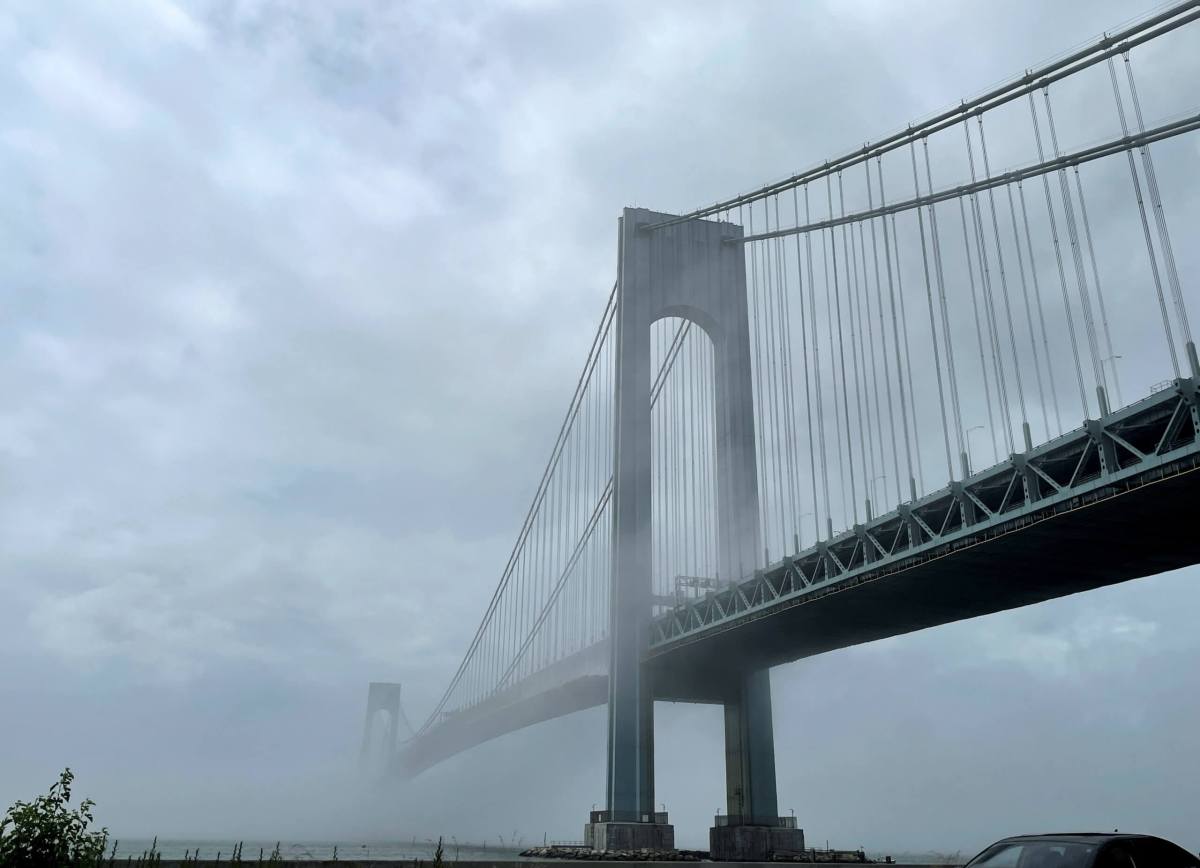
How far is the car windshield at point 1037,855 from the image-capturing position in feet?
23.6

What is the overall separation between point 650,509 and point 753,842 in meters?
13.4

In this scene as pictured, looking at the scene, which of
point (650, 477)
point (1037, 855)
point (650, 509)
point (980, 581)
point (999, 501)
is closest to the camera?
point (1037, 855)

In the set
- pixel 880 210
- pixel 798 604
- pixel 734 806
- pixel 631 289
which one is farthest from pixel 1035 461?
pixel 631 289

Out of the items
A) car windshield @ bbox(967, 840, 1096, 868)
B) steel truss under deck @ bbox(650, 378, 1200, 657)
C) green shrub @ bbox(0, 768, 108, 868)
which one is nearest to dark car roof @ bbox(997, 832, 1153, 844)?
car windshield @ bbox(967, 840, 1096, 868)

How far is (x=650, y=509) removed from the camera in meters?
42.5

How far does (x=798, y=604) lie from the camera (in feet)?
105

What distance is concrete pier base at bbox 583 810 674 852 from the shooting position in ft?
123

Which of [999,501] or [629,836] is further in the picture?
[629,836]

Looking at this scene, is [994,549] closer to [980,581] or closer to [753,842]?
[980,581]

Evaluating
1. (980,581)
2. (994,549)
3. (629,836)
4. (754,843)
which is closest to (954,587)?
(980,581)

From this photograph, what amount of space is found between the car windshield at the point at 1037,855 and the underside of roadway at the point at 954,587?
14800 millimetres

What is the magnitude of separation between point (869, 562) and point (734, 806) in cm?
1599

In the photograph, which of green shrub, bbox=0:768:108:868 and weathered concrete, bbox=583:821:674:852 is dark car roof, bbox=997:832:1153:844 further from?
weathered concrete, bbox=583:821:674:852

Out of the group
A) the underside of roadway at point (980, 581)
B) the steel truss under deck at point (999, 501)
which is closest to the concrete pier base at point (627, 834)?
the underside of roadway at point (980, 581)
